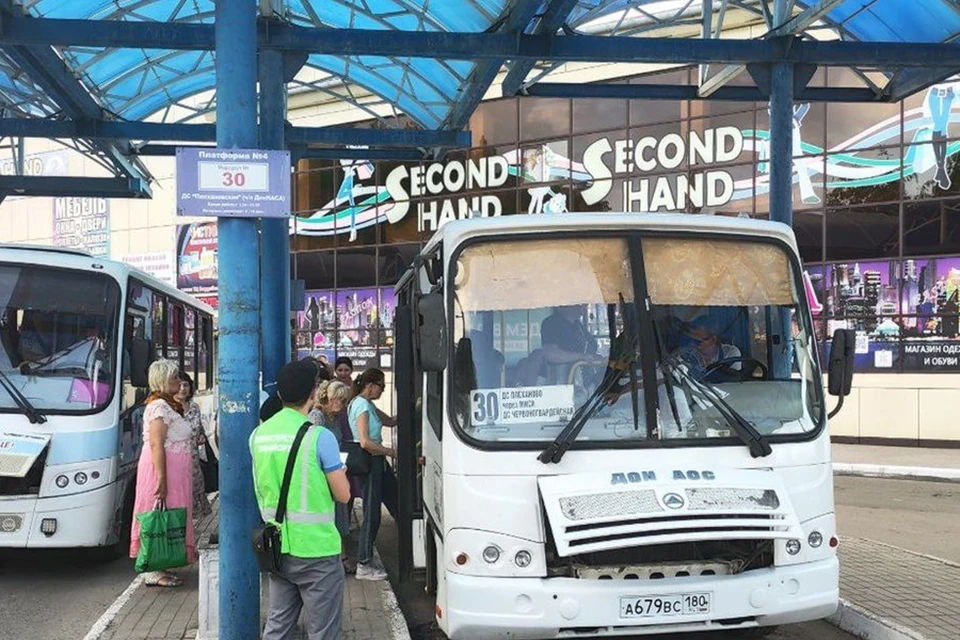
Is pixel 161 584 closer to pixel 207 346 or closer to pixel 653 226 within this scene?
pixel 653 226

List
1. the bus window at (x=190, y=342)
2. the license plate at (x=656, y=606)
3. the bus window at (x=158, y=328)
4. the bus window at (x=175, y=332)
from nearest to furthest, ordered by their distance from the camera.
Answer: the license plate at (x=656, y=606), the bus window at (x=158, y=328), the bus window at (x=175, y=332), the bus window at (x=190, y=342)

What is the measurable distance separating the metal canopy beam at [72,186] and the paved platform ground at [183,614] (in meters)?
13.0

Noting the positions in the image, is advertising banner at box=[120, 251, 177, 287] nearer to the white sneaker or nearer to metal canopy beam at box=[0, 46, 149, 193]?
metal canopy beam at box=[0, 46, 149, 193]

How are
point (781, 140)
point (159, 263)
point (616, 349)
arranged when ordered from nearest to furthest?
point (616, 349), point (781, 140), point (159, 263)

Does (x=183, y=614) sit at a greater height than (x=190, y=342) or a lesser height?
lesser

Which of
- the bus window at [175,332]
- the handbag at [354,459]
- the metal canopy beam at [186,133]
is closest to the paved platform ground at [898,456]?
the metal canopy beam at [186,133]

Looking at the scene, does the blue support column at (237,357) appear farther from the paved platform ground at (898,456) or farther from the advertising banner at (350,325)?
the advertising banner at (350,325)

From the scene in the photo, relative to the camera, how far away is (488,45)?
10867 mm

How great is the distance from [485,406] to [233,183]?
200 cm

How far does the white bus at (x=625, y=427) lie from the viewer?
498 cm

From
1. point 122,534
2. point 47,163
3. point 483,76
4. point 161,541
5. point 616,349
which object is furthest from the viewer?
point 47,163

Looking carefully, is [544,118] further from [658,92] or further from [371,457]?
[371,457]

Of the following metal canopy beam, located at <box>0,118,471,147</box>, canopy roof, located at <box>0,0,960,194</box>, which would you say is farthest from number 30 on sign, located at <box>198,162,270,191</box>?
metal canopy beam, located at <box>0,118,471,147</box>

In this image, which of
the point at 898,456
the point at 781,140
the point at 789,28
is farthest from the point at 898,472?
the point at 789,28
